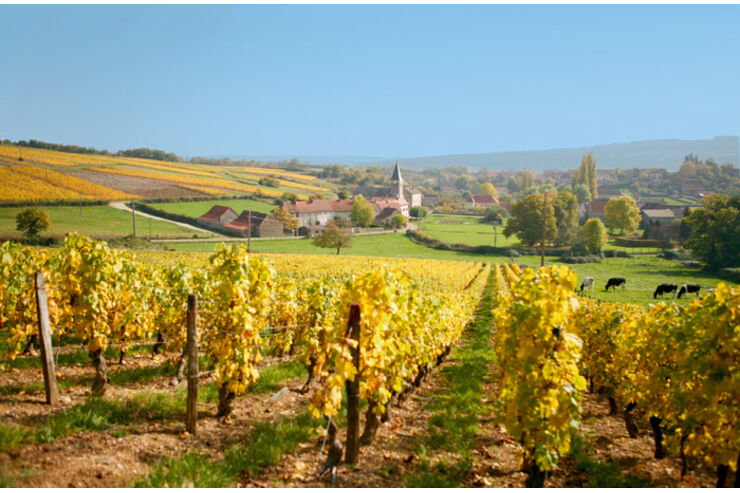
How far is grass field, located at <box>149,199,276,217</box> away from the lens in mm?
74750

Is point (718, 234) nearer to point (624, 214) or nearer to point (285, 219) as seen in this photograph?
point (624, 214)

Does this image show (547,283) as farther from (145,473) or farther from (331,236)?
(331,236)

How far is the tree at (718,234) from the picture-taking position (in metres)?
49.2

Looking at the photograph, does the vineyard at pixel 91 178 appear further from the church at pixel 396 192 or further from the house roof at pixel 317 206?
the church at pixel 396 192

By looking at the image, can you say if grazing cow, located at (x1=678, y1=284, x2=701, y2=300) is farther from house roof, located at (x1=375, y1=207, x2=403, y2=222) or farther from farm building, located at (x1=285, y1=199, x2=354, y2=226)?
house roof, located at (x1=375, y1=207, x2=403, y2=222)

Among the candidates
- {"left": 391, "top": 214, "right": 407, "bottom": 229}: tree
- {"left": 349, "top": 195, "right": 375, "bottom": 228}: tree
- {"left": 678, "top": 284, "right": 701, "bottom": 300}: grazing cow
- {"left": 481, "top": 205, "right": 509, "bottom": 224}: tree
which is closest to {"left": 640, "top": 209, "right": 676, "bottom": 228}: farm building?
{"left": 481, "top": 205, "right": 509, "bottom": 224}: tree

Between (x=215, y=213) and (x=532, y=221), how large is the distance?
55020 mm

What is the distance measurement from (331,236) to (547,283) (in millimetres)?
59298

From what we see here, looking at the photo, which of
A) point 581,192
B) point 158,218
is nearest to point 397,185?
point 581,192

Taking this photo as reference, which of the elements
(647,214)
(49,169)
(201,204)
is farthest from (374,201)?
(49,169)

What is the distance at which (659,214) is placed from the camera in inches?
3907

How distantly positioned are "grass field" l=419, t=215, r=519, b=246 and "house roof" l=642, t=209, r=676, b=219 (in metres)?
33.4

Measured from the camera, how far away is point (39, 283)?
768 cm

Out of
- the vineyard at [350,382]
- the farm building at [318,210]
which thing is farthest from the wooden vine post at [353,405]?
the farm building at [318,210]
